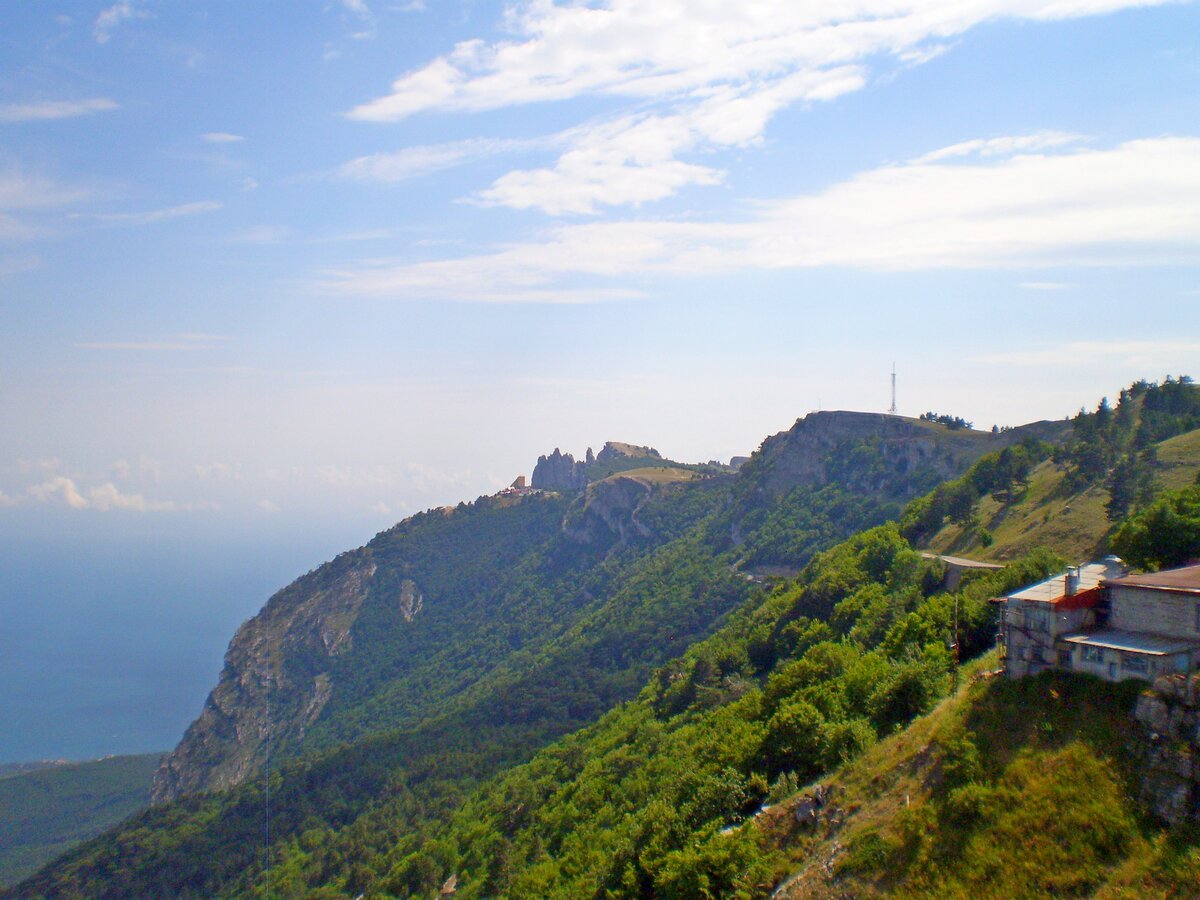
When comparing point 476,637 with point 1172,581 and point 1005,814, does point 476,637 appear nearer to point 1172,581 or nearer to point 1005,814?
point 1172,581

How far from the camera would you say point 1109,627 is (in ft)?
74.5

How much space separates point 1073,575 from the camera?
933 inches

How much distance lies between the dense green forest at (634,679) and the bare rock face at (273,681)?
11.2 ft

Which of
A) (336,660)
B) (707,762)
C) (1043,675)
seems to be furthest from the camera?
(336,660)

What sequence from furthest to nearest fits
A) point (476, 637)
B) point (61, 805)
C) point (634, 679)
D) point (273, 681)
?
point (476, 637), point (273, 681), point (61, 805), point (634, 679)

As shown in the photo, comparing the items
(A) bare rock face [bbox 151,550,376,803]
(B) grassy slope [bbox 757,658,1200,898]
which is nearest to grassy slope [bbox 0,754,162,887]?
(A) bare rock face [bbox 151,550,376,803]

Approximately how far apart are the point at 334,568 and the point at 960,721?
169430 millimetres

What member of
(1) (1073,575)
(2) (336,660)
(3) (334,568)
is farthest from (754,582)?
(3) (334,568)

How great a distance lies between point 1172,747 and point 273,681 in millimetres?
151277

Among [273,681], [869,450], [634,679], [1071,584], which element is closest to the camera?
[1071,584]

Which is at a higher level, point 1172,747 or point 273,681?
point 1172,747

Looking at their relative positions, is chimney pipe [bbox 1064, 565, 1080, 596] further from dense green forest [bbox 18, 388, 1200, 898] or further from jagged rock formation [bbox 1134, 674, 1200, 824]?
dense green forest [bbox 18, 388, 1200, 898]

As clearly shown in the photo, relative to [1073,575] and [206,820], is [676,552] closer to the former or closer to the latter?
[206,820]

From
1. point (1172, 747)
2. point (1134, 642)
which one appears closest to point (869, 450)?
point (1134, 642)
